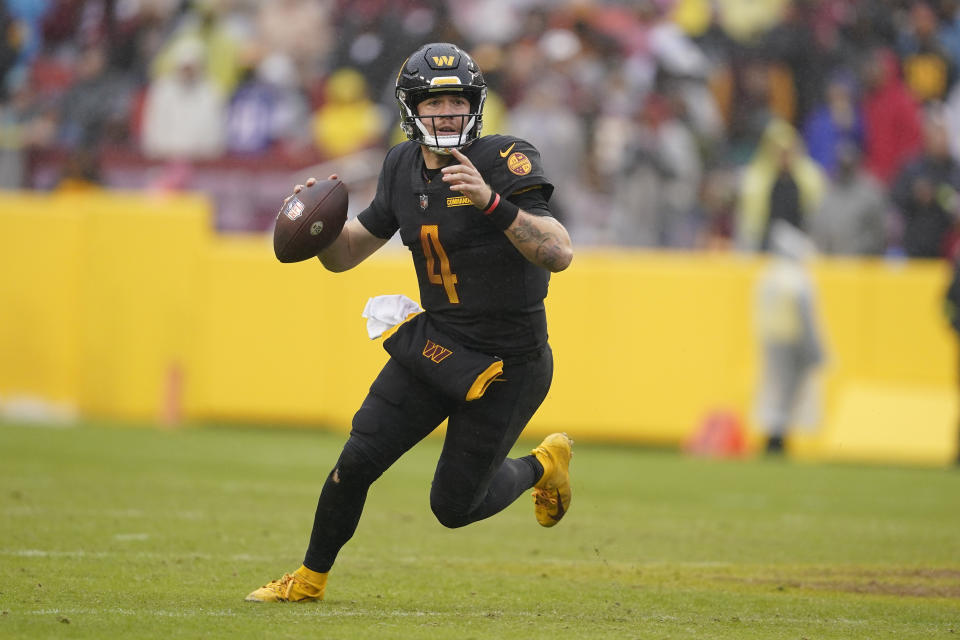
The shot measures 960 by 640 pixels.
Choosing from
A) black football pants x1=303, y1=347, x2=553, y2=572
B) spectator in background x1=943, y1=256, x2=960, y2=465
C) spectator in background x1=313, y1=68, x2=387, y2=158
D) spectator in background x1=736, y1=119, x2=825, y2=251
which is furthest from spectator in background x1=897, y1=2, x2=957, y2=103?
black football pants x1=303, y1=347, x2=553, y2=572

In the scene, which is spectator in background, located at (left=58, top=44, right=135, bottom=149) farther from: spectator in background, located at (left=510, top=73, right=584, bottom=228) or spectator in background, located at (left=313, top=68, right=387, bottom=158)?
spectator in background, located at (left=510, top=73, right=584, bottom=228)

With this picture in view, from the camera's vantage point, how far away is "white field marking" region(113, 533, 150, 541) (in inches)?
254

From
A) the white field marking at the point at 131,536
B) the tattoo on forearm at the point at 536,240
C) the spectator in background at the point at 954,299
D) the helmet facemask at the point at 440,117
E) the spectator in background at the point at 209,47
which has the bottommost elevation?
the white field marking at the point at 131,536

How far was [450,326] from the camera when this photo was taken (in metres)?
5.14

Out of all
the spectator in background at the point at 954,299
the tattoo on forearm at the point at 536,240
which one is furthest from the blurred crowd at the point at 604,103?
the tattoo on forearm at the point at 536,240

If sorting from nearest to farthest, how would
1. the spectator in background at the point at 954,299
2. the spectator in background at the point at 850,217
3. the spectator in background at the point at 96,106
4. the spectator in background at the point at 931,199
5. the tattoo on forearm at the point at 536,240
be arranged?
the tattoo on forearm at the point at 536,240 < the spectator in background at the point at 954,299 < the spectator in background at the point at 931,199 < the spectator in background at the point at 850,217 < the spectator in background at the point at 96,106

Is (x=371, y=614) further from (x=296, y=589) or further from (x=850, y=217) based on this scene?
(x=850, y=217)

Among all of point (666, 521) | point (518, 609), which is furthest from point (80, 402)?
point (518, 609)

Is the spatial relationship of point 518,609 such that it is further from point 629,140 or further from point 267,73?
point 267,73

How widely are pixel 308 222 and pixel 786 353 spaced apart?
694cm

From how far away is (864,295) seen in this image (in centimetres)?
1149

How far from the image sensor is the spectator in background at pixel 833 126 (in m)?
14.0

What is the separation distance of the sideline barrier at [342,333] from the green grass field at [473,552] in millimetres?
839

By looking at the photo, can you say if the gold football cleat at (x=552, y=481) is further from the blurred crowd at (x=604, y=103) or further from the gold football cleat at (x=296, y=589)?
the blurred crowd at (x=604, y=103)
